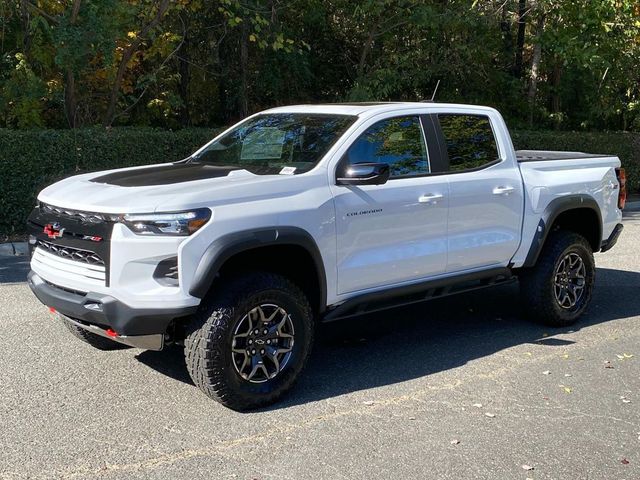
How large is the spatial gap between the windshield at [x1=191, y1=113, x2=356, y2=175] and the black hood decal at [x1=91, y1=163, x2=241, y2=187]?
24 centimetres

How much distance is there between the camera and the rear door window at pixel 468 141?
6.00 meters

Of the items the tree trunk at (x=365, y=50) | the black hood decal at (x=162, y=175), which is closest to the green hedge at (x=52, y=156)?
the tree trunk at (x=365, y=50)

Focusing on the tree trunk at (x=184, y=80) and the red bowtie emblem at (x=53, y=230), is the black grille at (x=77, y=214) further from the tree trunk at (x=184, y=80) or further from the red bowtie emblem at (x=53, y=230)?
the tree trunk at (x=184, y=80)

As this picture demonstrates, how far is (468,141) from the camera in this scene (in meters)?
6.16

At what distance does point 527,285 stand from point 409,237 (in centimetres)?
166

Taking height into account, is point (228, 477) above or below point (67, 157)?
below

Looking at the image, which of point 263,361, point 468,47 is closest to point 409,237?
point 263,361

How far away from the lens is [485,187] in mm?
6004

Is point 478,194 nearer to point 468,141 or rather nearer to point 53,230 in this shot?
point 468,141

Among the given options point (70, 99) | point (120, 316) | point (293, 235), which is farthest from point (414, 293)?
point (70, 99)

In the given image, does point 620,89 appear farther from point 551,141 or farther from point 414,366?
point 414,366

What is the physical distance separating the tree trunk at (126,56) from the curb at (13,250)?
394 cm

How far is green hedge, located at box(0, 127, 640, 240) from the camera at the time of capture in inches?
427

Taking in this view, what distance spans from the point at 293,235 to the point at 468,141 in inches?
82.4
